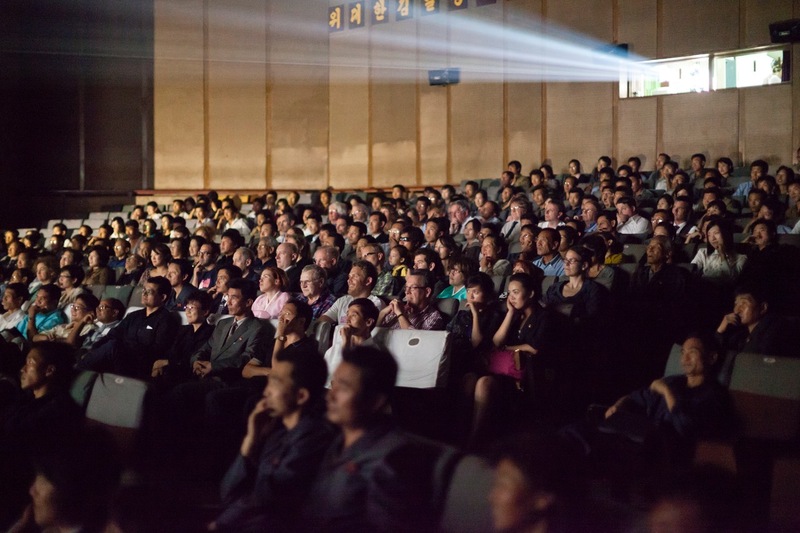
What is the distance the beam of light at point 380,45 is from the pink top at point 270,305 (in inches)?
219

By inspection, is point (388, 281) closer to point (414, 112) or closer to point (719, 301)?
point (719, 301)

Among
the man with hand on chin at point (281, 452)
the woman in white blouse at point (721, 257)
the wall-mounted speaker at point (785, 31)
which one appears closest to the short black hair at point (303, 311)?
the man with hand on chin at point (281, 452)

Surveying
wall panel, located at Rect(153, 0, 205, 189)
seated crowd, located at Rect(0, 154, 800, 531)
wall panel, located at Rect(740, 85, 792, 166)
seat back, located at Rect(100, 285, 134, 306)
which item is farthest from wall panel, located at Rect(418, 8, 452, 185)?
seat back, located at Rect(100, 285, 134, 306)

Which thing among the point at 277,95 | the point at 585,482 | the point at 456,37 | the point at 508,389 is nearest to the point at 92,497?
the point at 585,482

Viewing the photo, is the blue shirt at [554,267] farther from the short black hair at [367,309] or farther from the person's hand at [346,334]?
the person's hand at [346,334]

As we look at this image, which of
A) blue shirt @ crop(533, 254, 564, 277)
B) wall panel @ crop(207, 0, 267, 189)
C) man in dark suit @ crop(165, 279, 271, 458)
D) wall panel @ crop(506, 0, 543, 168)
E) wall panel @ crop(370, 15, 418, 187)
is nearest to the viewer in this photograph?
man in dark suit @ crop(165, 279, 271, 458)

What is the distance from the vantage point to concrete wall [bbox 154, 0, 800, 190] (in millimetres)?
7742

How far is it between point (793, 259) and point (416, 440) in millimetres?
2829

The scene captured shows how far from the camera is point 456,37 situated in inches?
362

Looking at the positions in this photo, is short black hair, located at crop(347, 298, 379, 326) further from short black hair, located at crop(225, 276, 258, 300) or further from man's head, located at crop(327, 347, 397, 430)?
man's head, located at crop(327, 347, 397, 430)

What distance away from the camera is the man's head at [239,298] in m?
3.54

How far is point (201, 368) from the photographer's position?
3418 millimetres

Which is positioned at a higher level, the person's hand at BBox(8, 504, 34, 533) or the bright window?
the bright window

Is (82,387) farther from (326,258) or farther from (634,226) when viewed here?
(634,226)
